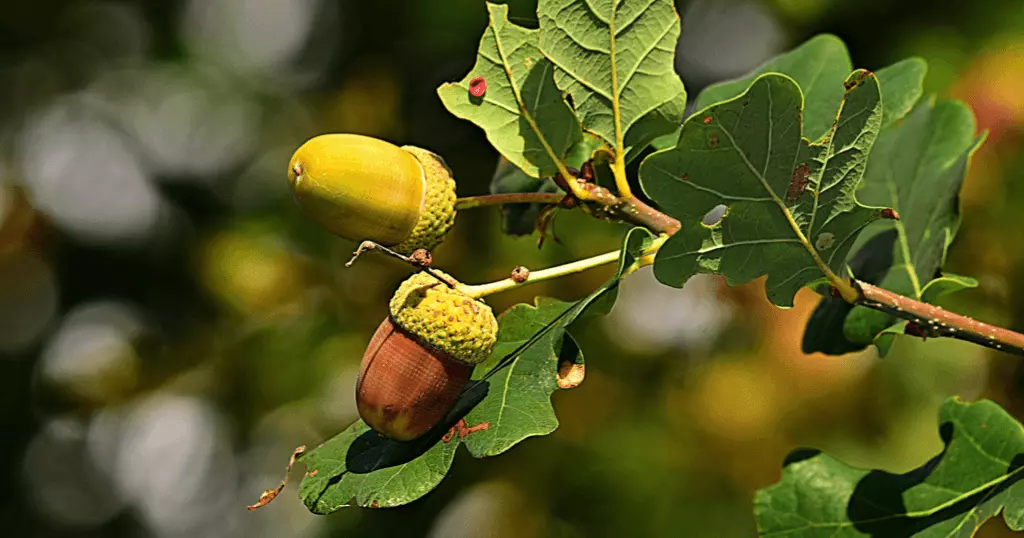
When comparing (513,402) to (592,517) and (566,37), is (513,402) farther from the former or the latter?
(592,517)

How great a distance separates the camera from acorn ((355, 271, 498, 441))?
27.6 inches

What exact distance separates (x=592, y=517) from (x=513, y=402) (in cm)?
154

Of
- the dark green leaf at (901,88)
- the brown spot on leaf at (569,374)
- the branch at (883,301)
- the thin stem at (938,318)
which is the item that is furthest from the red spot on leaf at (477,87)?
the dark green leaf at (901,88)

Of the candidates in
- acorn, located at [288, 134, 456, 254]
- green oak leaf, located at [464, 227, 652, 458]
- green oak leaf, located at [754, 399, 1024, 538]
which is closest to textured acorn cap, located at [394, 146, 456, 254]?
acorn, located at [288, 134, 456, 254]

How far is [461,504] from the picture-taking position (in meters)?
2.40

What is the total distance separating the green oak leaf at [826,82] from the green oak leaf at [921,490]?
1.00 ft

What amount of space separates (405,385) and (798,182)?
0.32 metres

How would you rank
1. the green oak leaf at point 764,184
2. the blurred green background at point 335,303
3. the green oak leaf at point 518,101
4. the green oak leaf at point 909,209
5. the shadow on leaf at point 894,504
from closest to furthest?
1. the green oak leaf at point 764,184
2. the green oak leaf at point 518,101
3. the shadow on leaf at point 894,504
4. the green oak leaf at point 909,209
5. the blurred green background at point 335,303

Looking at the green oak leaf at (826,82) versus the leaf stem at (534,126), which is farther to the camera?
the green oak leaf at (826,82)

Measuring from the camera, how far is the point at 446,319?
0.70m

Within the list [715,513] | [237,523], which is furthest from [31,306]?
[715,513]

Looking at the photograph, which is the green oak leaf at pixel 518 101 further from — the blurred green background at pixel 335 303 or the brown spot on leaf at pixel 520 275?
the blurred green background at pixel 335 303

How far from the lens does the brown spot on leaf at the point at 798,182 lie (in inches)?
26.3

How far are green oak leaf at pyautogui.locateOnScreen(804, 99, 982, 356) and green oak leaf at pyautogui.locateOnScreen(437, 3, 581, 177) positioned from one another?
39 cm
